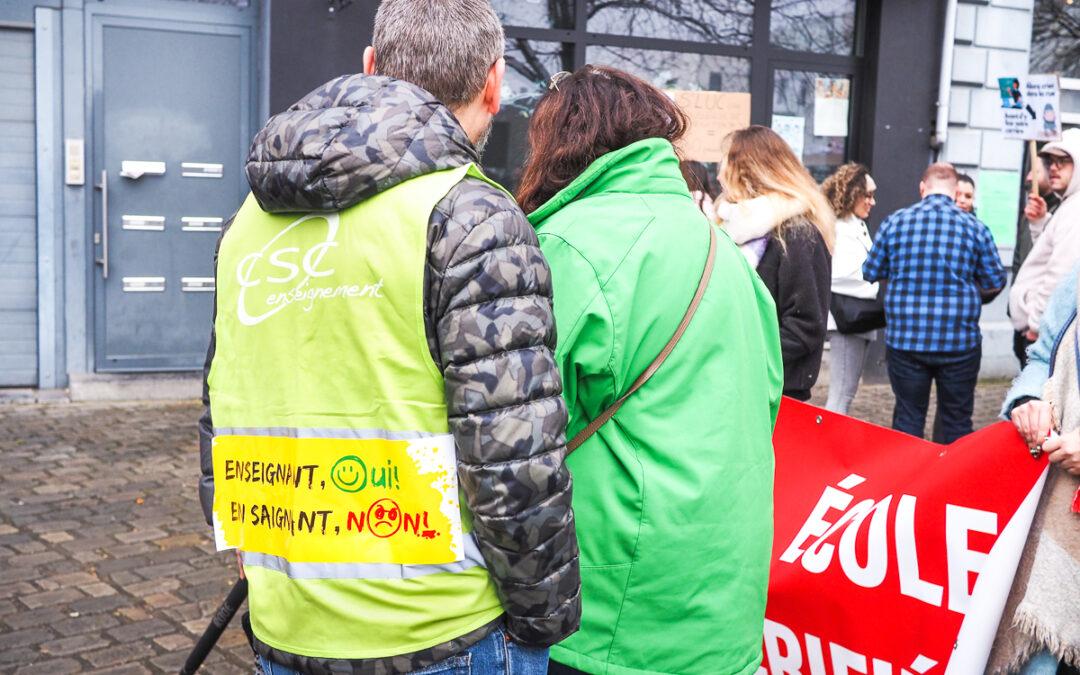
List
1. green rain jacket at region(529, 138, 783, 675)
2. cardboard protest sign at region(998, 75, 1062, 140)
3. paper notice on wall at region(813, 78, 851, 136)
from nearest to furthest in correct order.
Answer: green rain jacket at region(529, 138, 783, 675), cardboard protest sign at region(998, 75, 1062, 140), paper notice on wall at region(813, 78, 851, 136)

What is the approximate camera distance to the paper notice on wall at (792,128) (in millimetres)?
10328

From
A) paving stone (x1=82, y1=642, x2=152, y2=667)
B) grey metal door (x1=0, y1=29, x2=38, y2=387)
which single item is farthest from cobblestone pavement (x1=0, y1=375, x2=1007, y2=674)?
grey metal door (x1=0, y1=29, x2=38, y2=387)

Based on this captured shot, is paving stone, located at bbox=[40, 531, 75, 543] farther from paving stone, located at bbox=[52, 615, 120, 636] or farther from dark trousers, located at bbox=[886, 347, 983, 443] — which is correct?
dark trousers, located at bbox=[886, 347, 983, 443]

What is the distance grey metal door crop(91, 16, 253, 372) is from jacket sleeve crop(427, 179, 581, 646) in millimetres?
7466

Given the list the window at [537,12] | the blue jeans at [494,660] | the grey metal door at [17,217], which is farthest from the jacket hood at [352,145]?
the window at [537,12]

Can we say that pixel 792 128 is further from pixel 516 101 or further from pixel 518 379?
pixel 518 379

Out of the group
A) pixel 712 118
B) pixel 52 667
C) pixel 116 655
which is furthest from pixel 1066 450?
pixel 712 118

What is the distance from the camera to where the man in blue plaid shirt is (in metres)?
6.18

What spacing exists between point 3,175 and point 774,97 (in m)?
6.19

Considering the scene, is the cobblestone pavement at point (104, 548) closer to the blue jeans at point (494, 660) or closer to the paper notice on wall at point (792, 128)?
the blue jeans at point (494, 660)

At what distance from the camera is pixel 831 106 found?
10562mm

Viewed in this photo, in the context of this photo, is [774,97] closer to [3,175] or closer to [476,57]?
[3,175]

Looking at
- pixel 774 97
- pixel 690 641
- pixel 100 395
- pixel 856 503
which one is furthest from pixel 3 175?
pixel 690 641

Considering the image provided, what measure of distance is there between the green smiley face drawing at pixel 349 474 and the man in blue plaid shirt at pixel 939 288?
5.02m
